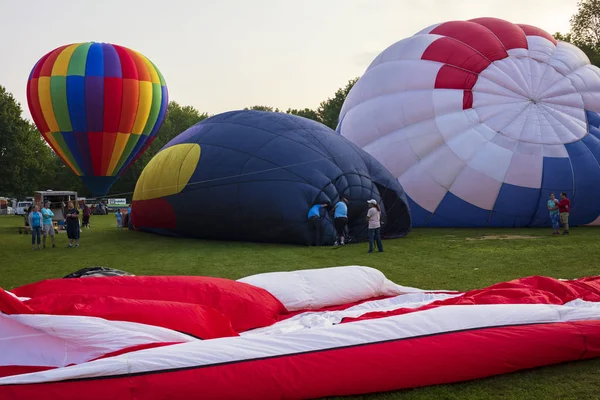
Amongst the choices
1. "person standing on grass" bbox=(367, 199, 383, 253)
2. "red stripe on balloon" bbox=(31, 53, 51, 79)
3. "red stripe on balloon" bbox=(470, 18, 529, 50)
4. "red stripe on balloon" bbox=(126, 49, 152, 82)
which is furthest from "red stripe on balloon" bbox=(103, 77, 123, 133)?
"person standing on grass" bbox=(367, 199, 383, 253)

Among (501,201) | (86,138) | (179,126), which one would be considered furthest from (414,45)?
(179,126)

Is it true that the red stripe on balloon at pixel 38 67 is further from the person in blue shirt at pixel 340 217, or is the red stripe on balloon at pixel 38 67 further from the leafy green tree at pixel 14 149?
the leafy green tree at pixel 14 149

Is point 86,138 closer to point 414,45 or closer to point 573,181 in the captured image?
point 414,45

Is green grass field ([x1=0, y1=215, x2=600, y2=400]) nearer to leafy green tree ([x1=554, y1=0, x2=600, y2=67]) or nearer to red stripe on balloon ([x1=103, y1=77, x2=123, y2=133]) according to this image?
red stripe on balloon ([x1=103, y1=77, x2=123, y2=133])

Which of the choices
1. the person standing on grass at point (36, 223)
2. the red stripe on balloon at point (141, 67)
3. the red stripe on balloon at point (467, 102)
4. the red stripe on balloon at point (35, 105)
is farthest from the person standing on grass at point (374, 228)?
the red stripe on balloon at point (35, 105)

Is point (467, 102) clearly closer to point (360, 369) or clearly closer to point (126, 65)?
point (360, 369)

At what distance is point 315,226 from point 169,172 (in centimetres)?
315

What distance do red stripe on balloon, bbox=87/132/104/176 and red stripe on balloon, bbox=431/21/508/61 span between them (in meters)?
11.9

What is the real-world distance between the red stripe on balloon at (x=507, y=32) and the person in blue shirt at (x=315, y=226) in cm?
632

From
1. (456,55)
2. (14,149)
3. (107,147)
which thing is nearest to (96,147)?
(107,147)

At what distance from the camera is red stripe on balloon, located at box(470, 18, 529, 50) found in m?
13.0

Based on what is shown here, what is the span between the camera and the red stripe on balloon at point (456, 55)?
41.2ft

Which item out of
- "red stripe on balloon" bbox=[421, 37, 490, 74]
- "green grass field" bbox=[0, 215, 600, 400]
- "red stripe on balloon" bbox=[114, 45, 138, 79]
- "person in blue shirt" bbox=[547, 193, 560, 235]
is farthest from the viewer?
"red stripe on balloon" bbox=[114, 45, 138, 79]

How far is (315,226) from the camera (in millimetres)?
9820
